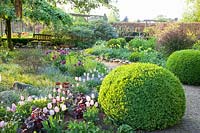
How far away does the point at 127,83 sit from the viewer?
4914 millimetres

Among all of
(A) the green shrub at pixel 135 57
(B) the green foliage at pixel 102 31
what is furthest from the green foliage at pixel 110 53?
(B) the green foliage at pixel 102 31

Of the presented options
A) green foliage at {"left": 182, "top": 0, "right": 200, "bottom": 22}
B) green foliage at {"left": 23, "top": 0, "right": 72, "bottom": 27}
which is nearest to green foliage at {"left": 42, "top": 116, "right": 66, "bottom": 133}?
green foliage at {"left": 23, "top": 0, "right": 72, "bottom": 27}

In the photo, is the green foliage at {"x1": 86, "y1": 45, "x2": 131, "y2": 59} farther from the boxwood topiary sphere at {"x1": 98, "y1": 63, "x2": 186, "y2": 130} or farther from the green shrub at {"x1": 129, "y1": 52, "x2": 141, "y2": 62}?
the boxwood topiary sphere at {"x1": 98, "y1": 63, "x2": 186, "y2": 130}

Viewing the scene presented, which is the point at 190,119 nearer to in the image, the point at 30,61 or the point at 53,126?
the point at 53,126

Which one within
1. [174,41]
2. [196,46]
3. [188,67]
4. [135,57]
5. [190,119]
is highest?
[174,41]

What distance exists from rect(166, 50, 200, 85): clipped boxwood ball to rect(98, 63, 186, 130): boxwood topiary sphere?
13.3 ft

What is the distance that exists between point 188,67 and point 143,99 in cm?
469

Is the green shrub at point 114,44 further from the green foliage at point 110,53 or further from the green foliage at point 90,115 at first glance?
the green foliage at point 90,115

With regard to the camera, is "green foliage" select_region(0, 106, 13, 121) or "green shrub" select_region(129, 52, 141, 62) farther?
"green shrub" select_region(129, 52, 141, 62)

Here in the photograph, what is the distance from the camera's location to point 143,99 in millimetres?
4770

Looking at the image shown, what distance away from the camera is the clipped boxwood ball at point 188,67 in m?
9.03

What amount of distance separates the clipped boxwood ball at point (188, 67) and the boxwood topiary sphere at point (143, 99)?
4.07 m

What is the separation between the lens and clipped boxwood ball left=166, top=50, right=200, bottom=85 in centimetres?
903

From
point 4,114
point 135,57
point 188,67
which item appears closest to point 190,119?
point 4,114
